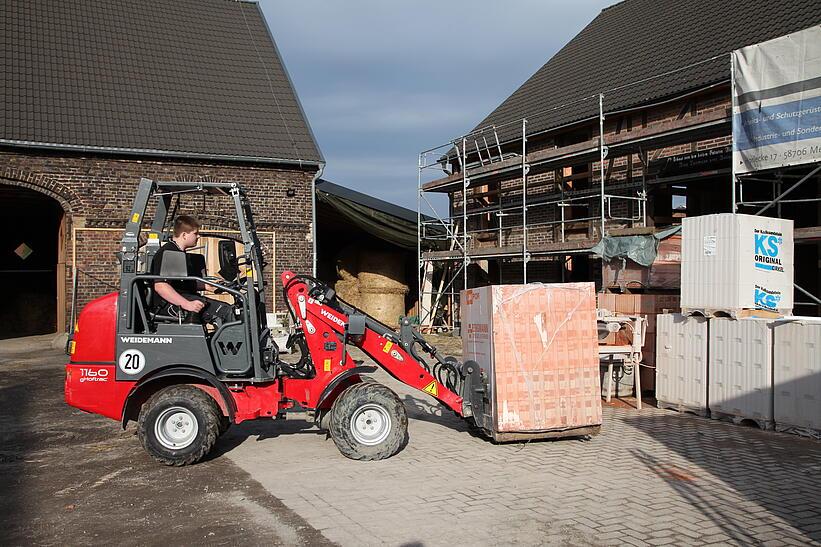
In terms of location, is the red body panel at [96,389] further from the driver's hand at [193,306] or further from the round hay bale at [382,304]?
the round hay bale at [382,304]

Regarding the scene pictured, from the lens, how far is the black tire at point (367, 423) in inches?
269

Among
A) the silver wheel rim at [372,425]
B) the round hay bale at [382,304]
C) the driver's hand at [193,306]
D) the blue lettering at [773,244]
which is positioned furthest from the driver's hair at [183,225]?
the round hay bale at [382,304]

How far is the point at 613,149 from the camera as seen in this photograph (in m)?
15.1

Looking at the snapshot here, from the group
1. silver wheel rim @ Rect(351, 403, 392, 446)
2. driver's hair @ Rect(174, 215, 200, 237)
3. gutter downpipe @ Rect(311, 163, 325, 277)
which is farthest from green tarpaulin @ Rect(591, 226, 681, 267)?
gutter downpipe @ Rect(311, 163, 325, 277)

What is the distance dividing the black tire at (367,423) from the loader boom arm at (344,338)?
0.41 m

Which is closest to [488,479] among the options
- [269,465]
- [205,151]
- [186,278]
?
[269,465]

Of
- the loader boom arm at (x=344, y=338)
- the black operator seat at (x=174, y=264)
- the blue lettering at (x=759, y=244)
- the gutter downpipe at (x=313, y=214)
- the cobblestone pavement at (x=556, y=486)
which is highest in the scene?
the gutter downpipe at (x=313, y=214)

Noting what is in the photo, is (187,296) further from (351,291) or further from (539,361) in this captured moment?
(351,291)

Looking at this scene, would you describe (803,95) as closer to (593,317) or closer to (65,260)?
(593,317)

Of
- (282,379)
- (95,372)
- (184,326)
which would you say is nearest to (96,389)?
(95,372)

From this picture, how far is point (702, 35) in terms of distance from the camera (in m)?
16.3

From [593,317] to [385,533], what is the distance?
12.2 feet

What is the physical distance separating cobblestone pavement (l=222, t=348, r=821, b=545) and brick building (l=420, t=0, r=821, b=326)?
5.22 metres

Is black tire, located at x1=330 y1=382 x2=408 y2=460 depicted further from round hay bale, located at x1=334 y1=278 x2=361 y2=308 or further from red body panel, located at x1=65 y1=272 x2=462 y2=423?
round hay bale, located at x1=334 y1=278 x2=361 y2=308
